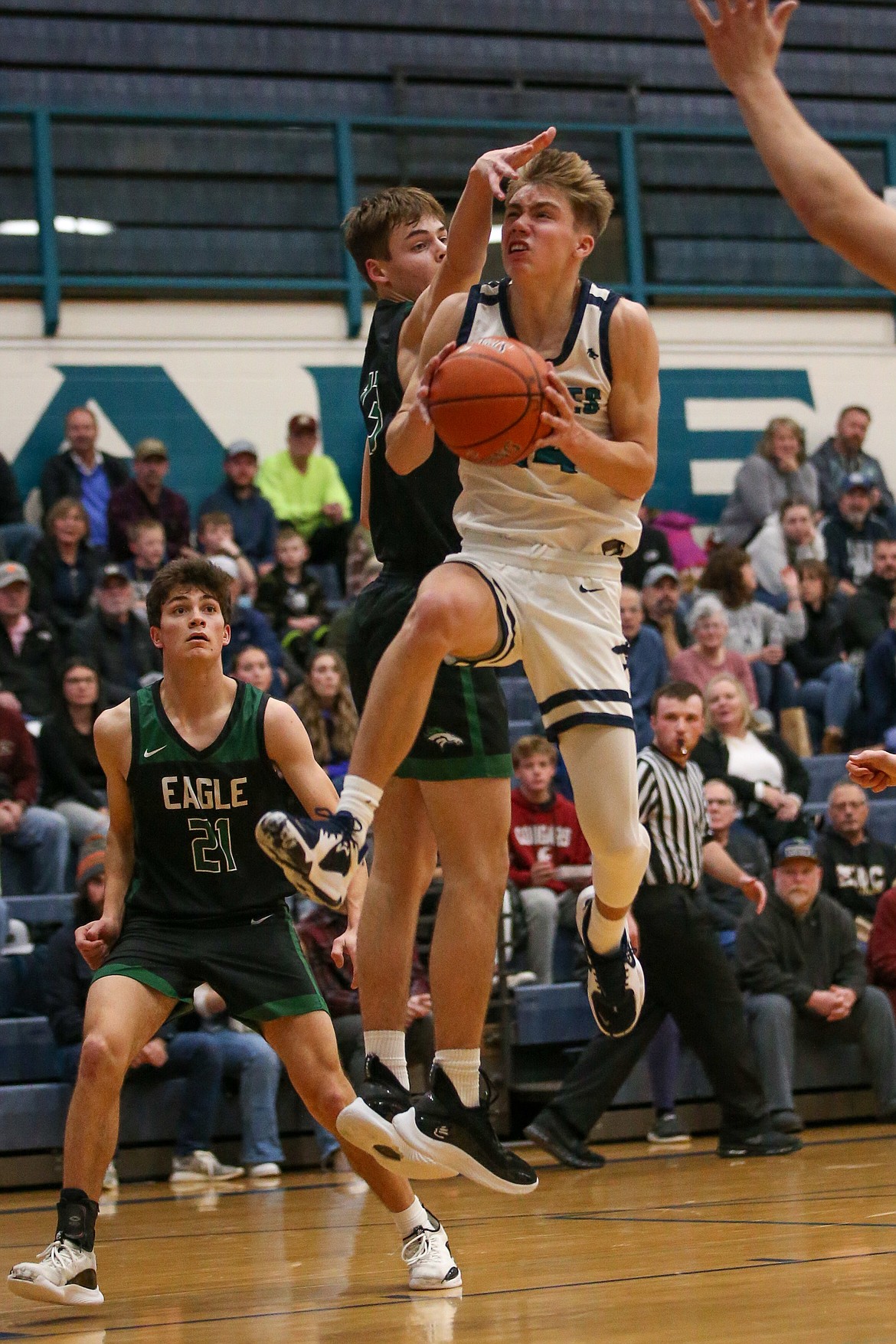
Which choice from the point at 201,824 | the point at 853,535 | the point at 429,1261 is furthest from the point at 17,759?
the point at 853,535

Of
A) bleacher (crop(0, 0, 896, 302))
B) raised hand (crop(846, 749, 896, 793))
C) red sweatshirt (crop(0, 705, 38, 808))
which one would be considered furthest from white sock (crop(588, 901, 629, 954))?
bleacher (crop(0, 0, 896, 302))

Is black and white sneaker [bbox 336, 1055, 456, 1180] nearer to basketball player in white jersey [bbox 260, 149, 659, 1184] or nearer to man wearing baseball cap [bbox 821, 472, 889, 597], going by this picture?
basketball player in white jersey [bbox 260, 149, 659, 1184]

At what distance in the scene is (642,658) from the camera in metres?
12.1

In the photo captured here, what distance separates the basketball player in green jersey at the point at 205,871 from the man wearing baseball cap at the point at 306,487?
26.4ft

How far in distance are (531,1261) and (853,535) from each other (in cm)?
989

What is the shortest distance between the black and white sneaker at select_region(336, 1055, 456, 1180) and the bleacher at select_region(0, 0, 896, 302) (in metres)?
10.7

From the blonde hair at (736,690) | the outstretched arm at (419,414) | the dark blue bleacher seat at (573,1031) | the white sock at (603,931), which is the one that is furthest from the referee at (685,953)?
the outstretched arm at (419,414)

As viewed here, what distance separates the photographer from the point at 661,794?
873 centimetres

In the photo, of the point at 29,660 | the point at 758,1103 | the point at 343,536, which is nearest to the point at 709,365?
the point at 343,536

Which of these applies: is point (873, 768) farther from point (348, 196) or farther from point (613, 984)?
point (348, 196)

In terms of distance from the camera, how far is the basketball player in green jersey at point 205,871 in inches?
205

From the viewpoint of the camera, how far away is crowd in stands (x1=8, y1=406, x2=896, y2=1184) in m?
9.30

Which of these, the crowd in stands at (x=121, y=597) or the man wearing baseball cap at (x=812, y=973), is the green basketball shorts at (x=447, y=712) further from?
the crowd in stands at (x=121, y=597)

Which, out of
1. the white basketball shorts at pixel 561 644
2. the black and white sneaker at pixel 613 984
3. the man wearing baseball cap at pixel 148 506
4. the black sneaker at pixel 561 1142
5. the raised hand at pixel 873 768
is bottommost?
the black sneaker at pixel 561 1142
